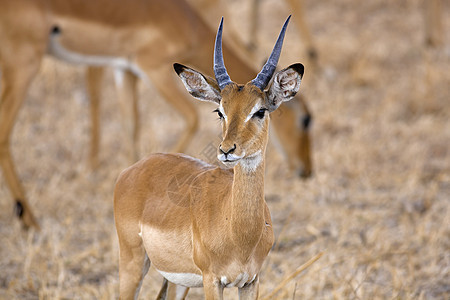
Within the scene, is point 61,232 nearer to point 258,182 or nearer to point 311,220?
point 311,220

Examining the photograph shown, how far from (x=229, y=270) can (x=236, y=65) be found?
12.3 feet

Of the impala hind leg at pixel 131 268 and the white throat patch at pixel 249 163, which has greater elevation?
the white throat patch at pixel 249 163

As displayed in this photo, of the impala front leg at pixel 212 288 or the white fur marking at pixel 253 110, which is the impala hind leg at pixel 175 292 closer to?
the impala front leg at pixel 212 288

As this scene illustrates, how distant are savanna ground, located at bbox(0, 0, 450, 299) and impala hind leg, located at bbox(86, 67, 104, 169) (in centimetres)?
13

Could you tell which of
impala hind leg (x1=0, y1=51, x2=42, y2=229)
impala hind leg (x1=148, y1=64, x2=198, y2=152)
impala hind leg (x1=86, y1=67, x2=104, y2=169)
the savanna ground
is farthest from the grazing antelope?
impala hind leg (x1=86, y1=67, x2=104, y2=169)

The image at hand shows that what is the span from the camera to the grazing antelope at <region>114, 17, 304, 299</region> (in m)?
2.28

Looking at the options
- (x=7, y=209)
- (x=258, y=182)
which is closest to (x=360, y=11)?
(x=7, y=209)

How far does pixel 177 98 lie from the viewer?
5566 millimetres

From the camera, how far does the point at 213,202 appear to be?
2455 millimetres

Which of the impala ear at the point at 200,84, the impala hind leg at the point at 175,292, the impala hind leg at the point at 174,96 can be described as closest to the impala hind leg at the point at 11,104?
the impala hind leg at the point at 174,96

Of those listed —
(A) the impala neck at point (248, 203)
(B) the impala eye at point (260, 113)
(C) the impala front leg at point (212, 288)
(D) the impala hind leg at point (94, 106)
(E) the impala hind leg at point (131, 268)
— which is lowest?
(D) the impala hind leg at point (94, 106)

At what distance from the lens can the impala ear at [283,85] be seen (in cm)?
232

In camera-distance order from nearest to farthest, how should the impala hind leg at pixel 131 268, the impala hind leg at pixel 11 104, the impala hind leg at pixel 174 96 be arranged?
the impala hind leg at pixel 131 268 → the impala hind leg at pixel 11 104 → the impala hind leg at pixel 174 96

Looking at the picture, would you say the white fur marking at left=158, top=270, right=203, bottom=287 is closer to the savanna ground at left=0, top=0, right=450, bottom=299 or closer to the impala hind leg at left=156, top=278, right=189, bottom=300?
the impala hind leg at left=156, top=278, right=189, bottom=300
